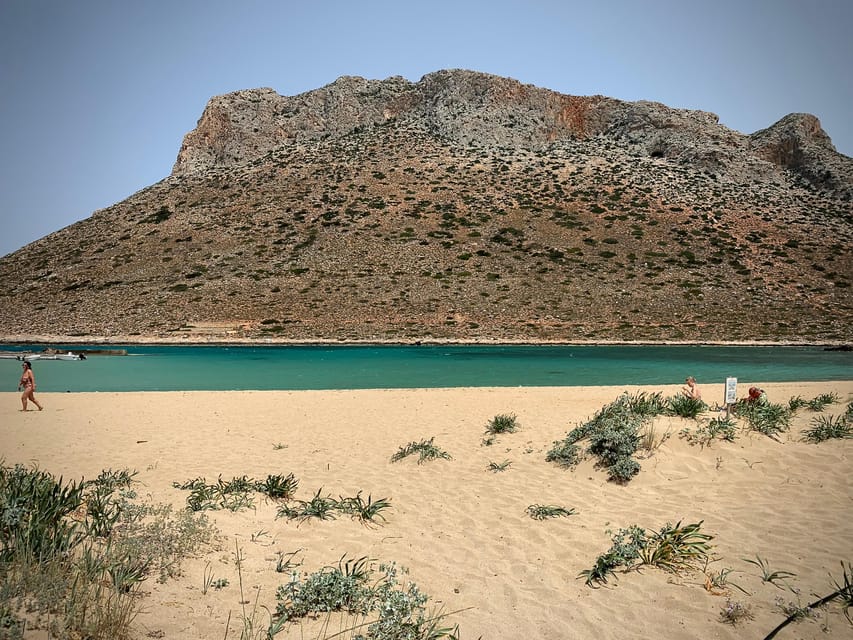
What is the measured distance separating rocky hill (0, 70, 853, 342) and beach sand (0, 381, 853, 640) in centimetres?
2759

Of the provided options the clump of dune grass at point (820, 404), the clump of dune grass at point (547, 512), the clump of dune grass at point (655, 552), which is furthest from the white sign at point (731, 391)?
the clump of dune grass at point (655, 552)

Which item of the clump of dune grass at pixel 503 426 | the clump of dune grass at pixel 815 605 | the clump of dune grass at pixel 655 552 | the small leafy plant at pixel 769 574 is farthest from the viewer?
the clump of dune grass at pixel 503 426

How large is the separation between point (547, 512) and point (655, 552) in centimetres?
164

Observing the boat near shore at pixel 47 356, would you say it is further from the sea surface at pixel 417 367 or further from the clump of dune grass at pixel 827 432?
the clump of dune grass at pixel 827 432

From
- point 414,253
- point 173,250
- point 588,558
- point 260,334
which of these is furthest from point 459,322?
point 588,558

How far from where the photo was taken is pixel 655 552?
562cm

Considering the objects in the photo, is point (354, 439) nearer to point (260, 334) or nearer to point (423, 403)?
point (423, 403)

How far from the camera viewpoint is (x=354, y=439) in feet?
38.1

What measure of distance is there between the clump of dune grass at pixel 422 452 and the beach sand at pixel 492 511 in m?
0.16

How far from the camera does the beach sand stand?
467cm

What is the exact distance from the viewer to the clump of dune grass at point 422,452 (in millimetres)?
9849

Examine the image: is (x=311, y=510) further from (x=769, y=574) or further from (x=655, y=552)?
(x=769, y=574)

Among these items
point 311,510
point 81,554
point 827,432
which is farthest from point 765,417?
point 81,554

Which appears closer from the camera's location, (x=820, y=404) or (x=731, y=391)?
(x=731, y=391)
